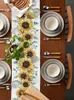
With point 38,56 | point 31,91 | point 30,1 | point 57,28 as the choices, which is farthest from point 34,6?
point 31,91

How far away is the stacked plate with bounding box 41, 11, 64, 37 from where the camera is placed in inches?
75.7

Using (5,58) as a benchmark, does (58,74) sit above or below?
below

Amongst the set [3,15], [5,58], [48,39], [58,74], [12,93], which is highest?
[3,15]

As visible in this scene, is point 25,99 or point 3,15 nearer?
point 25,99

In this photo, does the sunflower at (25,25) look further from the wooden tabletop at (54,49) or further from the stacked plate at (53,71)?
the stacked plate at (53,71)

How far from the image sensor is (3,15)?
1910 mm

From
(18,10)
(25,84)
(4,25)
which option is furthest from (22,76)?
(18,10)

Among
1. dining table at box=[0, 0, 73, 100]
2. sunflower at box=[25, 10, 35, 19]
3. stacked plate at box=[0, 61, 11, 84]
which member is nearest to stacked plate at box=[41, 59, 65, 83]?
dining table at box=[0, 0, 73, 100]

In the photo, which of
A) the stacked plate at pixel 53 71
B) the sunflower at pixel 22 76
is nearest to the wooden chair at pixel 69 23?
the stacked plate at pixel 53 71

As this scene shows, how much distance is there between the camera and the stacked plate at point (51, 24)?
1924mm

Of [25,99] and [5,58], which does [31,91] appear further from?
[5,58]

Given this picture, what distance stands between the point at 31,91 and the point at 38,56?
40cm

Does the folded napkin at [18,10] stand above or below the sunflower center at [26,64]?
above

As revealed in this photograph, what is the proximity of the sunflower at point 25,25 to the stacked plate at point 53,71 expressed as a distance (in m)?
0.31
